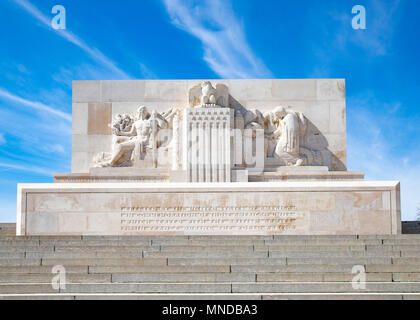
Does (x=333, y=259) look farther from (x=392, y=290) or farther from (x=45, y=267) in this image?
(x=45, y=267)

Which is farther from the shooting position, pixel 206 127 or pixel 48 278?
pixel 206 127

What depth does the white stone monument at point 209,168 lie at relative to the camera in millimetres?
13055

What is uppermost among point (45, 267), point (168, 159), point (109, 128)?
point (109, 128)

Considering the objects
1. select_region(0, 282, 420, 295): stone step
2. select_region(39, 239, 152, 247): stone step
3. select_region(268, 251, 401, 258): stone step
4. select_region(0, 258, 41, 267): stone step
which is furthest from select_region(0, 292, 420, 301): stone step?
select_region(39, 239, 152, 247): stone step

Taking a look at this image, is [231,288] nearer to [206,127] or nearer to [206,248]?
[206,248]

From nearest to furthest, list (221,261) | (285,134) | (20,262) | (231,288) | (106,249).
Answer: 1. (231,288)
2. (221,261)
3. (20,262)
4. (106,249)
5. (285,134)

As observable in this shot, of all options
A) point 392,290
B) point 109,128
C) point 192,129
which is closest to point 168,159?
point 192,129

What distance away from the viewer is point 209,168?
1570 cm

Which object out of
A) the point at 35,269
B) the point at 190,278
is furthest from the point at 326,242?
the point at 35,269

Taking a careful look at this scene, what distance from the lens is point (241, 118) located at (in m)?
16.5

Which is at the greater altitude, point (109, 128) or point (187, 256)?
point (109, 128)

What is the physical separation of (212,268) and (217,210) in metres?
4.16

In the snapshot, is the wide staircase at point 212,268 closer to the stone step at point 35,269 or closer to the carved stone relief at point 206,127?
the stone step at point 35,269
